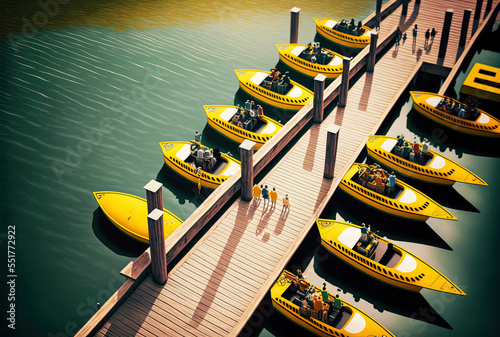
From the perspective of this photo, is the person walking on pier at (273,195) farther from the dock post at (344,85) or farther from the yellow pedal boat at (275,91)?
the dock post at (344,85)

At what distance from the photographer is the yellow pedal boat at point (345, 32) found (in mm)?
36656

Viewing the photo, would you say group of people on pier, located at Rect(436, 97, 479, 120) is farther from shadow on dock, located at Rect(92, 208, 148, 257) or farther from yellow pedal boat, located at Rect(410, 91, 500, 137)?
shadow on dock, located at Rect(92, 208, 148, 257)

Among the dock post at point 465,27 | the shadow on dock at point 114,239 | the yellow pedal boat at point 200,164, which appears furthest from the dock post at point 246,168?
the dock post at point 465,27

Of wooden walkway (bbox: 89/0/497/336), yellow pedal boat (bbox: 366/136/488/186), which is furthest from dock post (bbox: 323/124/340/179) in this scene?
yellow pedal boat (bbox: 366/136/488/186)

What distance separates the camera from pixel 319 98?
27.8 m

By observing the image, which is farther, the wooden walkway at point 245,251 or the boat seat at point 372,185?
the boat seat at point 372,185

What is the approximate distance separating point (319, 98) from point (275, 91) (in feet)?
14.5

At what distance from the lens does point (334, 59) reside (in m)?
34.2

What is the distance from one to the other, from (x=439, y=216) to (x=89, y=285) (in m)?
15.2

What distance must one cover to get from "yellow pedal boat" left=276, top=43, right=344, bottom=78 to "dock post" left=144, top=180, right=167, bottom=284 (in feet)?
58.2

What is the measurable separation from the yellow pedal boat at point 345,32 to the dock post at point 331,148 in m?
15.1

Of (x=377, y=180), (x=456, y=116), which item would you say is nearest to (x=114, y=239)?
(x=377, y=180)

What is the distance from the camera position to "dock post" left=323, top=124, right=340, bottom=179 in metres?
23.2

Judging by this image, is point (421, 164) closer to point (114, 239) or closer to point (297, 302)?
point (297, 302)
